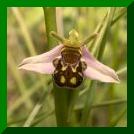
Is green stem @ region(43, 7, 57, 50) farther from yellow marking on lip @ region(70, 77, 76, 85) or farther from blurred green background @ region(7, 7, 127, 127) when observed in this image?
blurred green background @ region(7, 7, 127, 127)

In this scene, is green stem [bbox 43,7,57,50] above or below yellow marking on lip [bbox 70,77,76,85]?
above

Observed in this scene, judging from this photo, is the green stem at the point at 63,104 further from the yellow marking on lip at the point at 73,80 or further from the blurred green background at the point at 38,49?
the blurred green background at the point at 38,49

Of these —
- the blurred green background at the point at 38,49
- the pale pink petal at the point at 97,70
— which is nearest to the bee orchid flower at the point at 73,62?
the pale pink petal at the point at 97,70

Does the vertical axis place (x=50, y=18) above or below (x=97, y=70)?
above

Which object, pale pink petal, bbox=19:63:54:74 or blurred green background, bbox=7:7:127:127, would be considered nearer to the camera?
pale pink petal, bbox=19:63:54:74

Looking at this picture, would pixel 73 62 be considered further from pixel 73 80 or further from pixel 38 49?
pixel 38 49

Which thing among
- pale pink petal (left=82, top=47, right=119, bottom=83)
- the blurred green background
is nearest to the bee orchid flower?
pale pink petal (left=82, top=47, right=119, bottom=83)

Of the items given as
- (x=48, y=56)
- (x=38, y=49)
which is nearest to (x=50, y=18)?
(x=48, y=56)

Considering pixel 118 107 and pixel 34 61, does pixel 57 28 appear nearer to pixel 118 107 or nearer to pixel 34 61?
pixel 34 61
